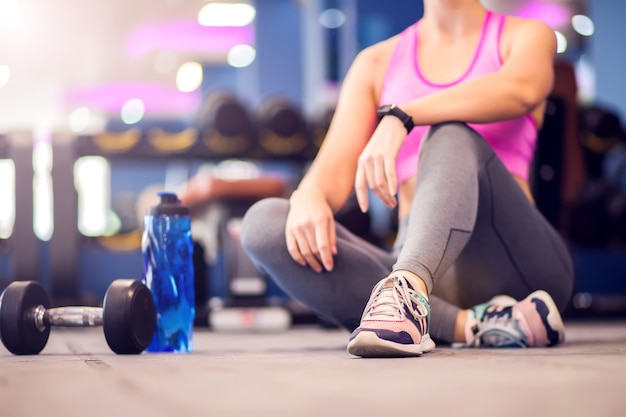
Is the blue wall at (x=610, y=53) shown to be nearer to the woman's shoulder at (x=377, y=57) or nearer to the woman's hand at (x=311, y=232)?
the woman's shoulder at (x=377, y=57)

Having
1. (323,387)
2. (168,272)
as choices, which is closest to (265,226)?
(168,272)

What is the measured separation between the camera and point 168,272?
66.7 inches

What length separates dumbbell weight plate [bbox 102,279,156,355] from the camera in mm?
1478

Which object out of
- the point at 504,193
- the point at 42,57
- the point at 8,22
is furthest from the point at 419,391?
the point at 42,57

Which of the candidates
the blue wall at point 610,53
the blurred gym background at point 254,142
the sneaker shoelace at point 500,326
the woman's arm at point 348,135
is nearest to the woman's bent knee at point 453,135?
the woman's arm at point 348,135

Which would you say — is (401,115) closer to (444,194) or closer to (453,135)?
(453,135)

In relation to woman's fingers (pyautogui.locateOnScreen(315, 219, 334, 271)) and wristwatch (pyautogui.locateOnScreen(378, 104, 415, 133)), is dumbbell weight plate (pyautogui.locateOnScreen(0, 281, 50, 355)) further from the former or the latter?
wristwatch (pyautogui.locateOnScreen(378, 104, 415, 133))

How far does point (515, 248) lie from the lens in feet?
5.42

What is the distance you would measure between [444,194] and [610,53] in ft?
13.9

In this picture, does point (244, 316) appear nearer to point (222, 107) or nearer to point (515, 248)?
point (222, 107)

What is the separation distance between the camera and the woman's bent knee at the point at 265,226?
1618 mm

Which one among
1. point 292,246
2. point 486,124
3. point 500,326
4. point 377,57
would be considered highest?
point 377,57

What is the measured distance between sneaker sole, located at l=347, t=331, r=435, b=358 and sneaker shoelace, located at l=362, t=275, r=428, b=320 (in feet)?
0.13

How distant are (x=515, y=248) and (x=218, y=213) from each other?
2.08m
